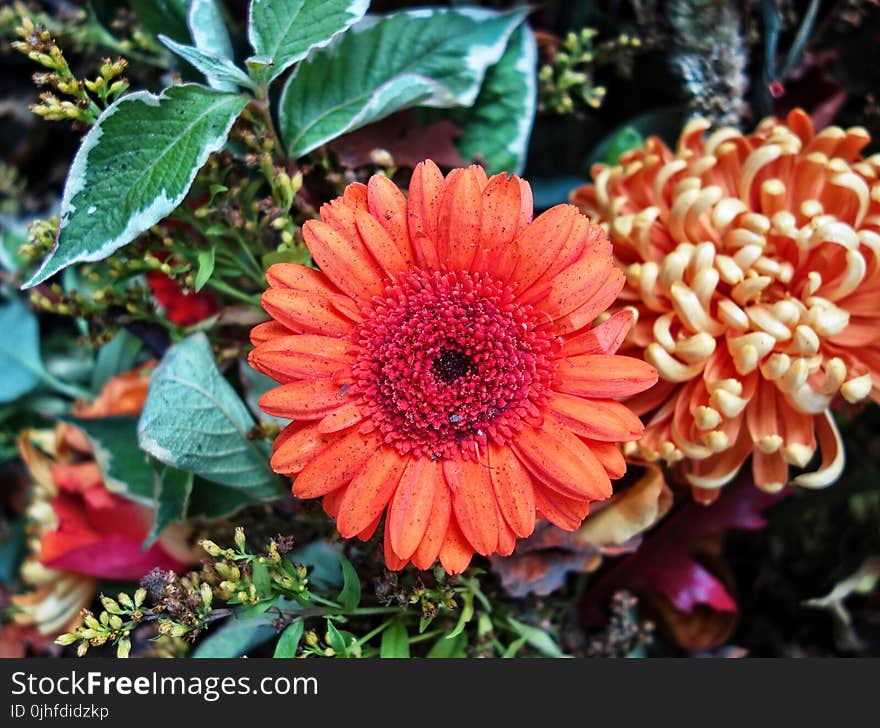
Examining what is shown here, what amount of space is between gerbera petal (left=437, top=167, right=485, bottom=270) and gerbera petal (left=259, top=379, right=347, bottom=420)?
0.13m

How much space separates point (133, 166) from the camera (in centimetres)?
65

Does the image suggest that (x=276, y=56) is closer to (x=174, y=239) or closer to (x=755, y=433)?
(x=174, y=239)

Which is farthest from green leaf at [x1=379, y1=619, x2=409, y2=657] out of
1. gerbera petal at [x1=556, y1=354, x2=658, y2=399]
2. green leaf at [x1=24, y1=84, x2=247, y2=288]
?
green leaf at [x1=24, y1=84, x2=247, y2=288]

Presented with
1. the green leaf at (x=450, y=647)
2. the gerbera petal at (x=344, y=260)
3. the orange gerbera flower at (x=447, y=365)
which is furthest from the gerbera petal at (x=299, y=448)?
the green leaf at (x=450, y=647)

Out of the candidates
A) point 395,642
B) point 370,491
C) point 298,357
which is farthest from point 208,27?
point 395,642

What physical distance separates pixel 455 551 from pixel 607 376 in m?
0.16

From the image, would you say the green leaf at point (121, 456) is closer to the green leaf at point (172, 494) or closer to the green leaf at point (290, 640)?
the green leaf at point (172, 494)

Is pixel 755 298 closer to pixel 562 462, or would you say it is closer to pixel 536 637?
pixel 562 462

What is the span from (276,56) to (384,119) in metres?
0.17

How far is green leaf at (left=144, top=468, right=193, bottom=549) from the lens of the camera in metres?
0.75

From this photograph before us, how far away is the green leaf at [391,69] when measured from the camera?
2.43 ft

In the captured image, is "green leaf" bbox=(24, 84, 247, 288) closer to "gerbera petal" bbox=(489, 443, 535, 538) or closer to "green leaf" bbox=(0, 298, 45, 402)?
"gerbera petal" bbox=(489, 443, 535, 538)

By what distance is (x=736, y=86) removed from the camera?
2.84 feet

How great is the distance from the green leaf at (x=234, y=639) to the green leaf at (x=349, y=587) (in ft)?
0.57
